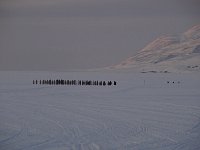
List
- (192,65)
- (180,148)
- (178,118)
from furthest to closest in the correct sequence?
(192,65) < (178,118) < (180,148)

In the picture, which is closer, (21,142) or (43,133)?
(21,142)

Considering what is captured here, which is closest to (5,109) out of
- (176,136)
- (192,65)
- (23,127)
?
(23,127)

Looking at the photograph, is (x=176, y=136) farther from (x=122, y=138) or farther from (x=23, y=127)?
(x=23, y=127)

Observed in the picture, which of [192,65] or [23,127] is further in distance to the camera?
[192,65]

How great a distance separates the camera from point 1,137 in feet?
27.5

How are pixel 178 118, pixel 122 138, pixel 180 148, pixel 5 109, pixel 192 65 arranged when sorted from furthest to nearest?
pixel 192 65 < pixel 5 109 < pixel 178 118 < pixel 122 138 < pixel 180 148

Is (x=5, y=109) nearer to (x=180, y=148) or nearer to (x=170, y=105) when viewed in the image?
(x=170, y=105)

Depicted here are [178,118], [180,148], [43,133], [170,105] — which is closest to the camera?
[180,148]

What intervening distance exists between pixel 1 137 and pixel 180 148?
3.60 meters

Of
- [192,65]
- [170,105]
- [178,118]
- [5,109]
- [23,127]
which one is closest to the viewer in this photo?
[23,127]

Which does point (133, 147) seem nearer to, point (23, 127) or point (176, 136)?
point (176, 136)

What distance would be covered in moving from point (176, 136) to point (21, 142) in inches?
124

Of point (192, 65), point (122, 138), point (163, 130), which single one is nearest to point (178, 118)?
point (163, 130)

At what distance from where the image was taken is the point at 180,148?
735 centimetres
